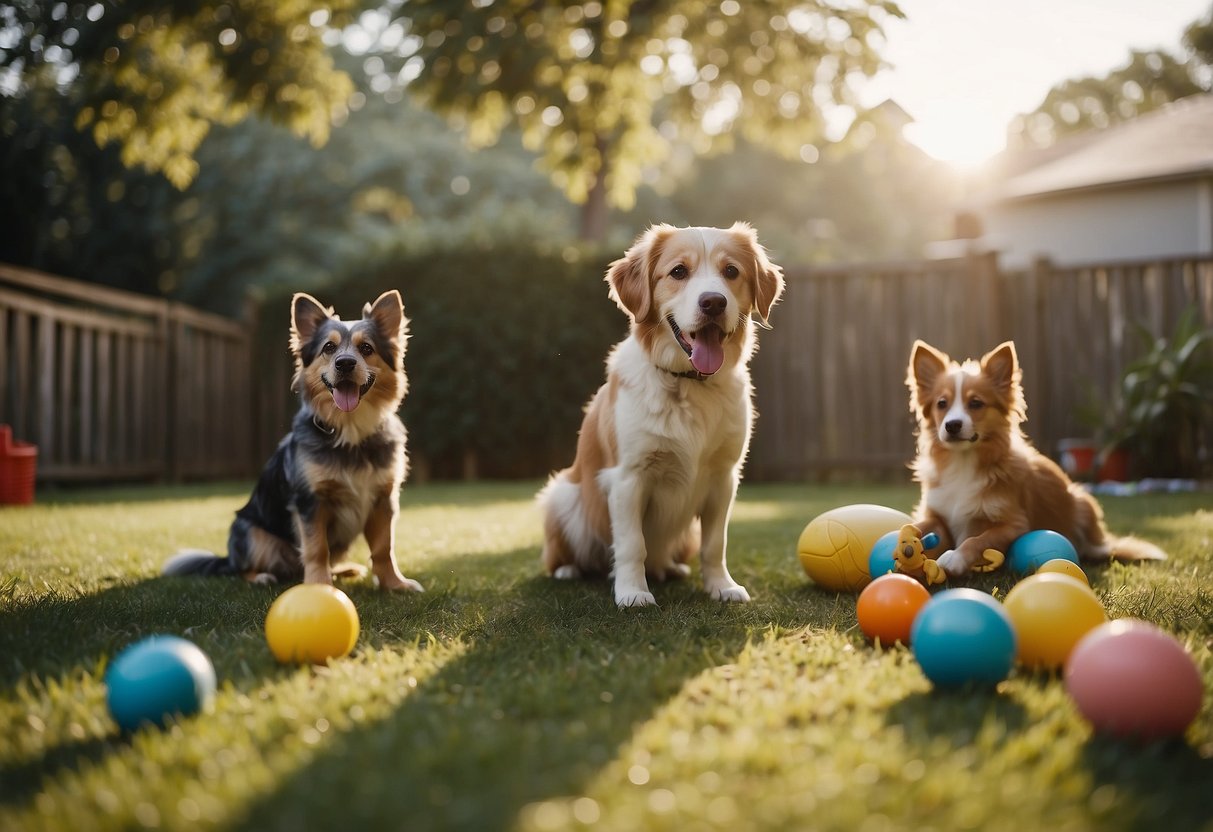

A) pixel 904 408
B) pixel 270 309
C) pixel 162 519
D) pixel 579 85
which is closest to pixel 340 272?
pixel 270 309

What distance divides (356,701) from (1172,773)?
1.89m

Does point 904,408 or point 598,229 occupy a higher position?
point 598,229

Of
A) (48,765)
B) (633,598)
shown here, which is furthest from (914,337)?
(48,765)

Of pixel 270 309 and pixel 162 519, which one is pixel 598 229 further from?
pixel 162 519

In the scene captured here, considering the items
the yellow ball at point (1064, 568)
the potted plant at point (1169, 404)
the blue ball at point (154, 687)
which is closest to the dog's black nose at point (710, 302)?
the yellow ball at point (1064, 568)

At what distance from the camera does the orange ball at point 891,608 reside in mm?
2986

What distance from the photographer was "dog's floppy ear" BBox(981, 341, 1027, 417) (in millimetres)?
4520

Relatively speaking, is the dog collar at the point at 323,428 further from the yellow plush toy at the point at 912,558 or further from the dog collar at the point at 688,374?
the yellow plush toy at the point at 912,558

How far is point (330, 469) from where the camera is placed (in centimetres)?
411

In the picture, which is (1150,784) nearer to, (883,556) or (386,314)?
(883,556)

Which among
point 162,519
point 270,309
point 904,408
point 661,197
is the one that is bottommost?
point 162,519

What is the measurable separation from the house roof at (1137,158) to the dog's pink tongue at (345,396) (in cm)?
1738

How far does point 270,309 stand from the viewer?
12297 millimetres

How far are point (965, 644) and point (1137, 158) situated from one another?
1957 cm
